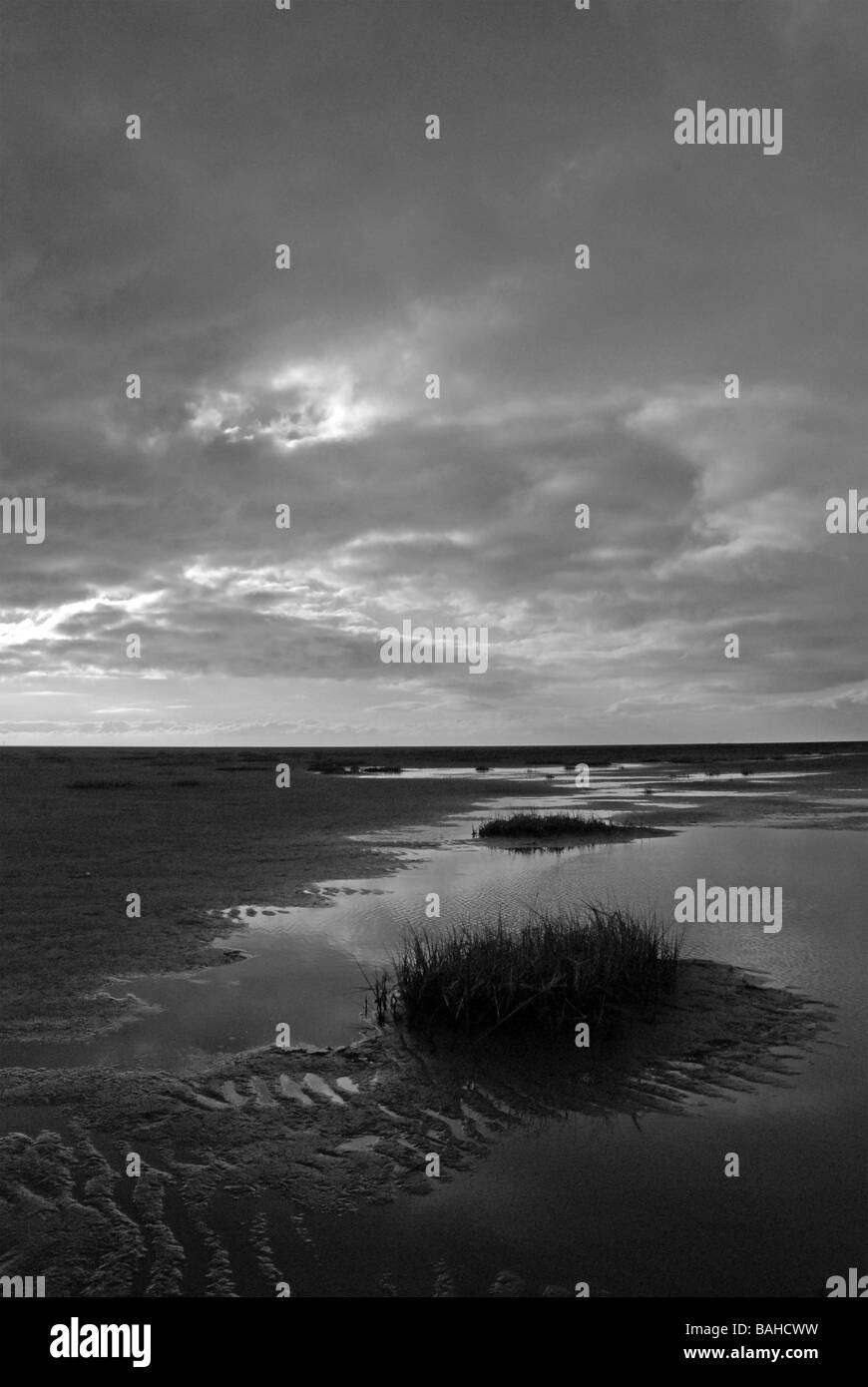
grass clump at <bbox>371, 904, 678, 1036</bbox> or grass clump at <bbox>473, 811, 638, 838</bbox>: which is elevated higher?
grass clump at <bbox>371, 904, 678, 1036</bbox>

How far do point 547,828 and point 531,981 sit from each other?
19418 mm

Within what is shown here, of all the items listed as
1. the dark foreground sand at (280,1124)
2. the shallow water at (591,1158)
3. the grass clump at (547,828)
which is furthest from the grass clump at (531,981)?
the grass clump at (547,828)

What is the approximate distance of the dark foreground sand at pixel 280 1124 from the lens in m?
5.80

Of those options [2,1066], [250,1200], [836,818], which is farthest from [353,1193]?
[836,818]

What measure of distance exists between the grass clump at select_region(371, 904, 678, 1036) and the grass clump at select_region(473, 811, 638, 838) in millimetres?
17441

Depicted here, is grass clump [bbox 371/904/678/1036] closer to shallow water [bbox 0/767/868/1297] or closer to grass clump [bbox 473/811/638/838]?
shallow water [bbox 0/767/868/1297]

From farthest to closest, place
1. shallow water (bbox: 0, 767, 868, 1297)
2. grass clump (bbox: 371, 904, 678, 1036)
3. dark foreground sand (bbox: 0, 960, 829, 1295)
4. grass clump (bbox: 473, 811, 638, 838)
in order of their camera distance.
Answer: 1. grass clump (bbox: 473, 811, 638, 838)
2. grass clump (bbox: 371, 904, 678, 1036)
3. dark foreground sand (bbox: 0, 960, 829, 1295)
4. shallow water (bbox: 0, 767, 868, 1297)

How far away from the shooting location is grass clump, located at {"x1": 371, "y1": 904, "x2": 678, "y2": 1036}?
1012cm

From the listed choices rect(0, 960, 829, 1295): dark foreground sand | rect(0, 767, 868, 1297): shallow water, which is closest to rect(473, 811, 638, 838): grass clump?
rect(0, 767, 868, 1297): shallow water

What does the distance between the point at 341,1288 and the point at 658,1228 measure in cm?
224

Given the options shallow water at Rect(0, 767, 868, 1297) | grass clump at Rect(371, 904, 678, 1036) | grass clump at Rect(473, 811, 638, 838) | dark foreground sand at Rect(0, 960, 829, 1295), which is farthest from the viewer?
grass clump at Rect(473, 811, 638, 838)

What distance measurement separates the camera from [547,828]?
29672 mm
